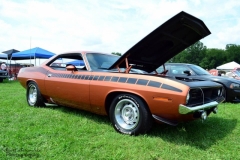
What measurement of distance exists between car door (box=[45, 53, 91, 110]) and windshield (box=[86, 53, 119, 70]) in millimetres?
228

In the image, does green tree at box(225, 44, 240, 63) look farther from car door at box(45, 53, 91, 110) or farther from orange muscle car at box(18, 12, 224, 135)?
car door at box(45, 53, 91, 110)

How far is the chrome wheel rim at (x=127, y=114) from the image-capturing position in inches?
125

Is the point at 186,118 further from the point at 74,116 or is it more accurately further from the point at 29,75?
the point at 29,75

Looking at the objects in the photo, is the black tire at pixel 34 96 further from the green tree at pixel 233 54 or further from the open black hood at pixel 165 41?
the green tree at pixel 233 54

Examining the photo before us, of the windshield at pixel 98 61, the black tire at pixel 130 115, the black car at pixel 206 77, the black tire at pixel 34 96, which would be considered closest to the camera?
the black tire at pixel 130 115

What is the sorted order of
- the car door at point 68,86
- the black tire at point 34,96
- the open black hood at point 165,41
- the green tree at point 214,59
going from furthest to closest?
1. the green tree at point 214,59
2. the black tire at point 34,96
3. the car door at point 68,86
4. the open black hood at point 165,41

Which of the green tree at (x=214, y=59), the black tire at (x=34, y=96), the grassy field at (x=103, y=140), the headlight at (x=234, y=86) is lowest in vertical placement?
the grassy field at (x=103, y=140)

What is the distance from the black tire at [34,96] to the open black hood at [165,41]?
7.42 feet

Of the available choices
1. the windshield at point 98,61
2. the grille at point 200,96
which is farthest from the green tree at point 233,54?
the windshield at point 98,61

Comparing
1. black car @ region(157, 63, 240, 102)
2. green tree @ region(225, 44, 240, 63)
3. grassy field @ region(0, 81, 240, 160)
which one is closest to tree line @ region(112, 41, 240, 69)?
green tree @ region(225, 44, 240, 63)

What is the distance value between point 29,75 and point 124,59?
291 centimetres

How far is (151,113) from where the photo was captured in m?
3.00

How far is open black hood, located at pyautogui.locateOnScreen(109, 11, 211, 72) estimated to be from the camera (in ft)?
10.4

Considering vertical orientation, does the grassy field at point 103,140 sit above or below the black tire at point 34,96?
below
